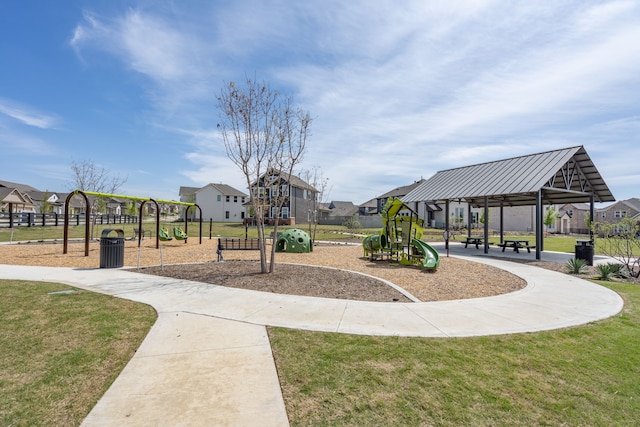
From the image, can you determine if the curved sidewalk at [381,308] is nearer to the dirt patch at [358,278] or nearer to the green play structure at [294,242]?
the dirt patch at [358,278]

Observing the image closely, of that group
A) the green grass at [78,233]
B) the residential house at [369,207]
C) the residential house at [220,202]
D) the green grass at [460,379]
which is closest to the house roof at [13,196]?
the residential house at [220,202]

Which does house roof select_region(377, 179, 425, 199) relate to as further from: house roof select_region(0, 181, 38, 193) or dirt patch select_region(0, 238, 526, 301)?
house roof select_region(0, 181, 38, 193)

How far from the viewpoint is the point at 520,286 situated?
363 inches

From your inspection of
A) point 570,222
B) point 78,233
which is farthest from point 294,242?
point 570,222

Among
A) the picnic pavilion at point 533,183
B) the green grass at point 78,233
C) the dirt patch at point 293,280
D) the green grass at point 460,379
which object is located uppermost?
the picnic pavilion at point 533,183

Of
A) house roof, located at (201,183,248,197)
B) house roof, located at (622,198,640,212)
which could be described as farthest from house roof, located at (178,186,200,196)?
house roof, located at (622,198,640,212)

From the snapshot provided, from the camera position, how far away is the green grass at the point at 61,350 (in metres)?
3.11

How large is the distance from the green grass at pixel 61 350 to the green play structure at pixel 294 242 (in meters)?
10.5

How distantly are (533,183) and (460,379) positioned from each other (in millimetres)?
15909

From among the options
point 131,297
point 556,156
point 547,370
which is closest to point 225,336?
point 131,297

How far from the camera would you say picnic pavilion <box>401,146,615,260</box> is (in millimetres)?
16641

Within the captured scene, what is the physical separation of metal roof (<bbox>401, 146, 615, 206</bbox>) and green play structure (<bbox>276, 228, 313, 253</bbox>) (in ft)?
29.3

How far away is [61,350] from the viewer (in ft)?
14.2

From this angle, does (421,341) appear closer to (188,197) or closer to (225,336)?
(225,336)
